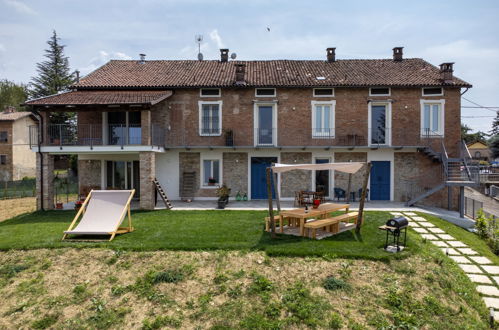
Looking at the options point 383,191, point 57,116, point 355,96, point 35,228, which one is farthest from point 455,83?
point 57,116

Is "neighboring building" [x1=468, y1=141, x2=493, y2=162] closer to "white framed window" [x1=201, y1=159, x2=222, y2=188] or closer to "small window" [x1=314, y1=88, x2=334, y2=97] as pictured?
"small window" [x1=314, y1=88, x2=334, y2=97]

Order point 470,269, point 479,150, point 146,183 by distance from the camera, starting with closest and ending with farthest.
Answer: point 470,269, point 146,183, point 479,150

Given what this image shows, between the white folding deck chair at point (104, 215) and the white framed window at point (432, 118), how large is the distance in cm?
1467

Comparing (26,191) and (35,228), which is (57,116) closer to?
(26,191)

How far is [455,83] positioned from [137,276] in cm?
1691

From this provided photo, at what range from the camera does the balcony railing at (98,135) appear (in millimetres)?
13620

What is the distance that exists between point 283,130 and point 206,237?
8.72 metres

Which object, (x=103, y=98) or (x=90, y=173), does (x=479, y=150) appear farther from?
(x=90, y=173)

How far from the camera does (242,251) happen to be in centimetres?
759

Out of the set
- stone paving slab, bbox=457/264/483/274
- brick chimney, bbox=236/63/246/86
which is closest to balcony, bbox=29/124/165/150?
brick chimney, bbox=236/63/246/86

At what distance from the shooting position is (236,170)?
1595cm

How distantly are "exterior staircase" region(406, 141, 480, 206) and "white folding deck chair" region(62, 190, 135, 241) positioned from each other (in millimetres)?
12308

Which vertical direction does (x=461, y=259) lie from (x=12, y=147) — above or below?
below

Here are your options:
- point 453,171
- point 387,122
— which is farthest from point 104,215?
point 453,171
